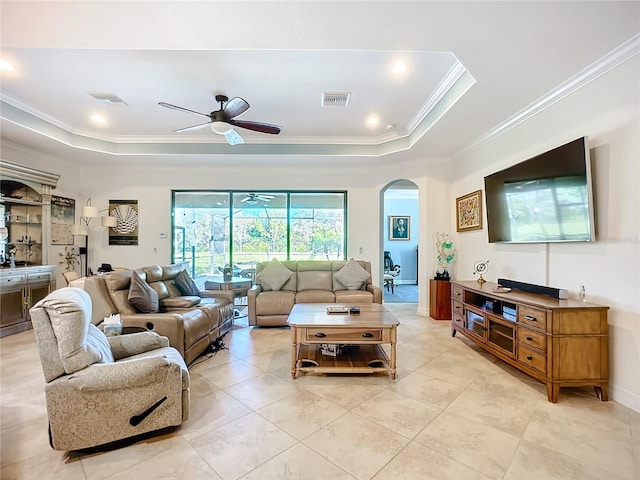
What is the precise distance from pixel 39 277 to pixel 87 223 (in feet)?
5.20

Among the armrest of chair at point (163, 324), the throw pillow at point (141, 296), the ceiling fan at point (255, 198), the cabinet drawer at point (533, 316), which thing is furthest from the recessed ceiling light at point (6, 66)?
the cabinet drawer at point (533, 316)

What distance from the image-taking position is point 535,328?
102 inches

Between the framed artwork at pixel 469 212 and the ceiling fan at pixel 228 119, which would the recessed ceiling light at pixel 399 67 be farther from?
the framed artwork at pixel 469 212

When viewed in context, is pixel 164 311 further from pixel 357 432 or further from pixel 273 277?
pixel 357 432

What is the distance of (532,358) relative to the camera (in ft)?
8.64

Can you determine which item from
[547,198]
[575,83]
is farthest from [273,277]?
[575,83]

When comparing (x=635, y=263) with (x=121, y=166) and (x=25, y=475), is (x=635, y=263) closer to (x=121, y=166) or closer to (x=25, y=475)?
(x=25, y=475)

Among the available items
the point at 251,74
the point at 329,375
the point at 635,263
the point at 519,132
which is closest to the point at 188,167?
the point at 251,74

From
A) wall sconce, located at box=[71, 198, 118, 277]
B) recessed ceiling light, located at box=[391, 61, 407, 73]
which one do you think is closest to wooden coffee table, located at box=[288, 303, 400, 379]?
recessed ceiling light, located at box=[391, 61, 407, 73]

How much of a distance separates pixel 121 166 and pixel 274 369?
546cm

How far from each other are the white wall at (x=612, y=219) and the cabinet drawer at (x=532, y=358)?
21.7 inches

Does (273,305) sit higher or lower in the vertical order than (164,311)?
lower

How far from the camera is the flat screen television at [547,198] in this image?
262 cm

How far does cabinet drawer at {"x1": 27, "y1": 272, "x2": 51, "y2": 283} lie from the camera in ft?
15.1
